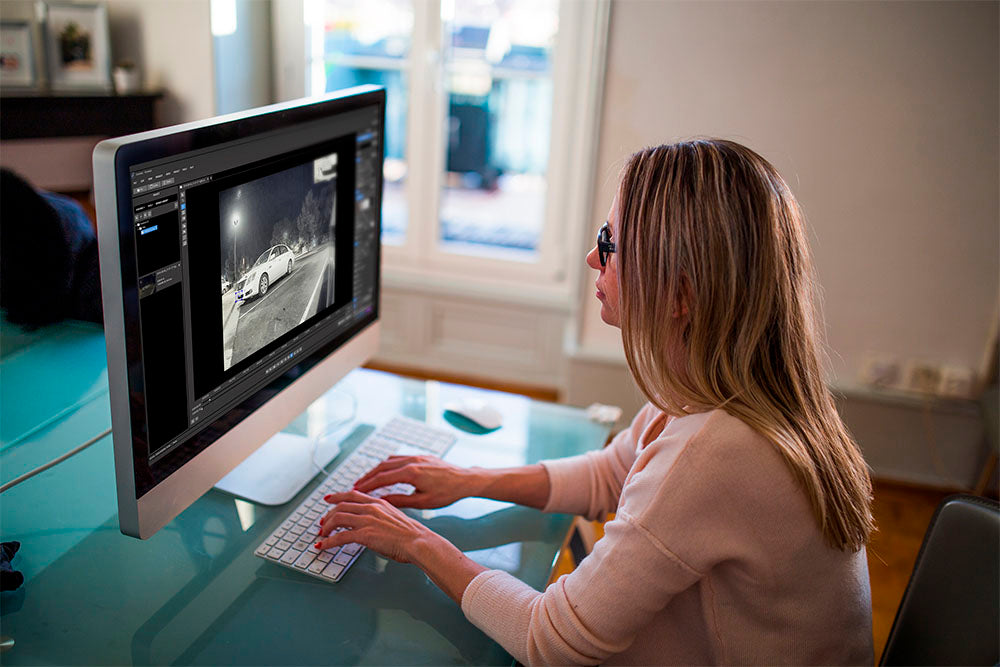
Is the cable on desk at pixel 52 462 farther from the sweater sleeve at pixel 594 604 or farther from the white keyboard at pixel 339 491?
the sweater sleeve at pixel 594 604

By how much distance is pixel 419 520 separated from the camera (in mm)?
1154

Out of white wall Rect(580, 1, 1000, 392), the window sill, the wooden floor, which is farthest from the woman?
the window sill

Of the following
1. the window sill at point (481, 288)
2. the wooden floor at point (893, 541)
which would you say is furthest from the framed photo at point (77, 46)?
the wooden floor at point (893, 541)

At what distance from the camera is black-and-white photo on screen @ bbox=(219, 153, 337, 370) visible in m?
0.96

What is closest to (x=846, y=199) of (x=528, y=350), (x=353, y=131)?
(x=528, y=350)

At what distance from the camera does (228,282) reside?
0.96 meters

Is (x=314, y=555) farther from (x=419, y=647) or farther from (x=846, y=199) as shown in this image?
(x=846, y=199)

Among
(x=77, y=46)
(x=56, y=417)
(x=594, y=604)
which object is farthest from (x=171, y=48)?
(x=594, y=604)

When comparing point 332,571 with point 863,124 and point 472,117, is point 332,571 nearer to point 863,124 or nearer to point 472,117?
point 863,124

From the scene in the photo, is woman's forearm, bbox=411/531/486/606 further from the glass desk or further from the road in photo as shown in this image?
the road in photo

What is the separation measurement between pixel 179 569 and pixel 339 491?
246mm

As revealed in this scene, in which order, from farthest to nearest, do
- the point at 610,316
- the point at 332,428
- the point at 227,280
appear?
the point at 332,428 < the point at 610,316 < the point at 227,280

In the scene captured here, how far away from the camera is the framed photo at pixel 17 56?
9.11ft

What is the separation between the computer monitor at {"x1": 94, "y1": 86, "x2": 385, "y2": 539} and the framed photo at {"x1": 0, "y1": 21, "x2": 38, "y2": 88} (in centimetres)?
218
